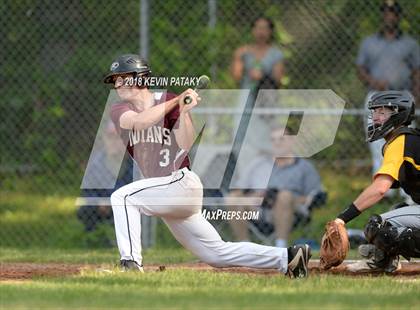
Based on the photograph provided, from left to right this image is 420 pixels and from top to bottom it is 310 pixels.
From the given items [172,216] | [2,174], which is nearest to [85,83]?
[2,174]

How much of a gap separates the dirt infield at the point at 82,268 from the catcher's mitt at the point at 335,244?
0.29 metres

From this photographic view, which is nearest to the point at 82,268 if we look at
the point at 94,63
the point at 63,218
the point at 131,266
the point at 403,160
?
the point at 131,266

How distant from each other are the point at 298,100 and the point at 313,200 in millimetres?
1327

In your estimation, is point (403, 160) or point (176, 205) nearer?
point (176, 205)

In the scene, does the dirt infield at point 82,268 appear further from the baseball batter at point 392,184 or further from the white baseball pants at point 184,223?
the white baseball pants at point 184,223

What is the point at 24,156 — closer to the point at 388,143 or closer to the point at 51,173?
the point at 51,173

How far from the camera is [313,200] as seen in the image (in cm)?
1190

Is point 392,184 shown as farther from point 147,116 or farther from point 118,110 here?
point 118,110

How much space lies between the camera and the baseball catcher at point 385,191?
8031 mm

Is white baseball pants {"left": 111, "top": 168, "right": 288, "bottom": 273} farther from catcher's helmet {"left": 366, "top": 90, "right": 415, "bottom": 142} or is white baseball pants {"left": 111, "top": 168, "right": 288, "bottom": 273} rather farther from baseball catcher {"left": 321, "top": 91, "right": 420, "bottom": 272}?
catcher's helmet {"left": 366, "top": 90, "right": 415, "bottom": 142}

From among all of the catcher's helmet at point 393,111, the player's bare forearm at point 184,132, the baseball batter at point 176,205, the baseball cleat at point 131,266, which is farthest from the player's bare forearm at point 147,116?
the catcher's helmet at point 393,111

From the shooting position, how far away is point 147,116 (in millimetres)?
7961

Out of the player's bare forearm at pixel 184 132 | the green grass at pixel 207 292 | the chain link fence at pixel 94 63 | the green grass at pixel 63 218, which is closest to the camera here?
the green grass at pixel 207 292

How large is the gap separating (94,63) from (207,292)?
6.62 m
